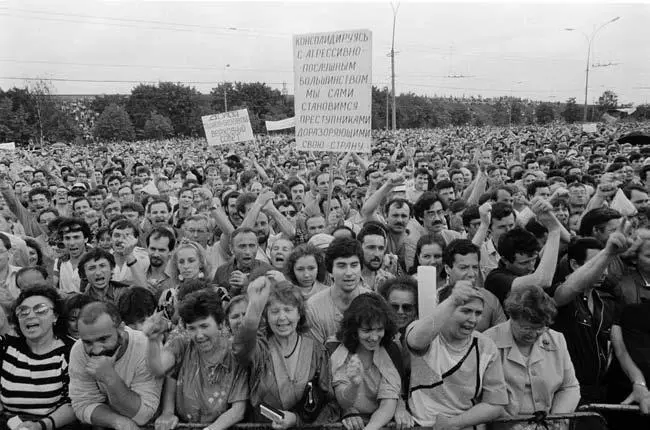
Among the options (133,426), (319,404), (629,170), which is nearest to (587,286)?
(319,404)

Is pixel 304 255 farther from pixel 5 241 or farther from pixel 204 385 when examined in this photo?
pixel 5 241

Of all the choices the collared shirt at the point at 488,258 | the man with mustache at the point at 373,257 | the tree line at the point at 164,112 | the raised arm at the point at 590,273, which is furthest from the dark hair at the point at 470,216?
Answer: the tree line at the point at 164,112

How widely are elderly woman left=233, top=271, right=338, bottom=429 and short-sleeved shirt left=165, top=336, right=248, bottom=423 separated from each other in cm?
8

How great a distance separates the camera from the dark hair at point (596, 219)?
15.0ft

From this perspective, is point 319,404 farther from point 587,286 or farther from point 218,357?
point 587,286

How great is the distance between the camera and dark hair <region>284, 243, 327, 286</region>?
421 centimetres

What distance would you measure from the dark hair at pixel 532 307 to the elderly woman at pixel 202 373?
156cm

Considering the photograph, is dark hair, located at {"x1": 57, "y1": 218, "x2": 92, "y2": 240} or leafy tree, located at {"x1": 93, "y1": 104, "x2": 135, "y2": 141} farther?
leafy tree, located at {"x1": 93, "y1": 104, "x2": 135, "y2": 141}

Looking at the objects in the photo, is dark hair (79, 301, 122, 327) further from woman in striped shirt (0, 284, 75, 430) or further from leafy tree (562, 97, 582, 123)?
leafy tree (562, 97, 582, 123)

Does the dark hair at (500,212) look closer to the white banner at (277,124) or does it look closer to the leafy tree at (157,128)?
the white banner at (277,124)

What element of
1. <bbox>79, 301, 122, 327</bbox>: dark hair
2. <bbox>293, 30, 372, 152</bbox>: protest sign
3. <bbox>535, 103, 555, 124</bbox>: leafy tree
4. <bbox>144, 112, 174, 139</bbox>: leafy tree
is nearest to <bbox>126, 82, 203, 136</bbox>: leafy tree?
<bbox>144, 112, 174, 139</bbox>: leafy tree

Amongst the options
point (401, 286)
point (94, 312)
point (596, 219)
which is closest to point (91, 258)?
point (94, 312)

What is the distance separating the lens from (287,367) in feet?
10.3

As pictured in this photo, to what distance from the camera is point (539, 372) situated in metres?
3.15
